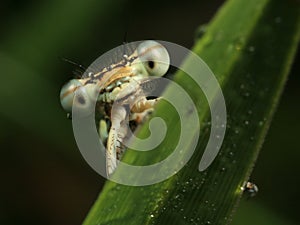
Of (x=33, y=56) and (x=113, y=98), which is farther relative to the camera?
(x=33, y=56)

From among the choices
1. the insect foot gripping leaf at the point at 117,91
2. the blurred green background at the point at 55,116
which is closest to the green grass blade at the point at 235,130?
the insect foot gripping leaf at the point at 117,91

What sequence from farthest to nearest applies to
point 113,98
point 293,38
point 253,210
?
point 253,210
point 113,98
point 293,38

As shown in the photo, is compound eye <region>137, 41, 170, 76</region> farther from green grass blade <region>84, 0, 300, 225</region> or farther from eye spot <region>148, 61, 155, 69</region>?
green grass blade <region>84, 0, 300, 225</region>

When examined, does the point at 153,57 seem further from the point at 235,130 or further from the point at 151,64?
the point at 235,130

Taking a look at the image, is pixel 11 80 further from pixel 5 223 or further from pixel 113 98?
pixel 113 98

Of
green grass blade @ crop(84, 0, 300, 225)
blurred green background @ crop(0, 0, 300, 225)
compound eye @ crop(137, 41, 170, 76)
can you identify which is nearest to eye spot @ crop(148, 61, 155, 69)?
compound eye @ crop(137, 41, 170, 76)

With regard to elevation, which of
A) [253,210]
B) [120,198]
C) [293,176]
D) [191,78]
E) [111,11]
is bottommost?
[120,198]

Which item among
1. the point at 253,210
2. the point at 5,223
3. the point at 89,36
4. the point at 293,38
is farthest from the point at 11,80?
the point at 293,38

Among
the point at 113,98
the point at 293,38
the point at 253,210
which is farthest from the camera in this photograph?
the point at 253,210

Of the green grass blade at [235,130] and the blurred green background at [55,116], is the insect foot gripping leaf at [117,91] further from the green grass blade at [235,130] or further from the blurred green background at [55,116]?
the blurred green background at [55,116]
